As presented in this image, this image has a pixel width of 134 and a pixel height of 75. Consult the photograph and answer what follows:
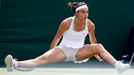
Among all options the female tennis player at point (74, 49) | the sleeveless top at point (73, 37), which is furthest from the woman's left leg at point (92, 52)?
the sleeveless top at point (73, 37)

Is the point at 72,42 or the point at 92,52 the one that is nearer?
the point at 92,52

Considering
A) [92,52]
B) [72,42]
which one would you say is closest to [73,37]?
[72,42]

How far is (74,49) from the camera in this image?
5266 mm

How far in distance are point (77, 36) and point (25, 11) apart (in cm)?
332

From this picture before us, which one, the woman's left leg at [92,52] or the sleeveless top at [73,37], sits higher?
the sleeveless top at [73,37]

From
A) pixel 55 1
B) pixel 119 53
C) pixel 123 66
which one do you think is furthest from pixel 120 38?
pixel 123 66

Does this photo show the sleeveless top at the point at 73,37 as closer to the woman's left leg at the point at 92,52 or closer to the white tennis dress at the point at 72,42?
the white tennis dress at the point at 72,42

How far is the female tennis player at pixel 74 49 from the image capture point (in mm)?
5098

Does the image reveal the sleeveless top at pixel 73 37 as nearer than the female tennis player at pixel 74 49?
No

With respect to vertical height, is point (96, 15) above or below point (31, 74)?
above

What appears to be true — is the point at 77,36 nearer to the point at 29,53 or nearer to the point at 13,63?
the point at 13,63

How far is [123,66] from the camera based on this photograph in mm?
4977

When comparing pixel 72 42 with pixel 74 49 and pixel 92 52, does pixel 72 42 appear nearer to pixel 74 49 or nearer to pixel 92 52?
pixel 74 49

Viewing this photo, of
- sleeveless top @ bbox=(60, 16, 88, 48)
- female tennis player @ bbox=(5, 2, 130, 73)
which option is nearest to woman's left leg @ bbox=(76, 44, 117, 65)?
female tennis player @ bbox=(5, 2, 130, 73)
